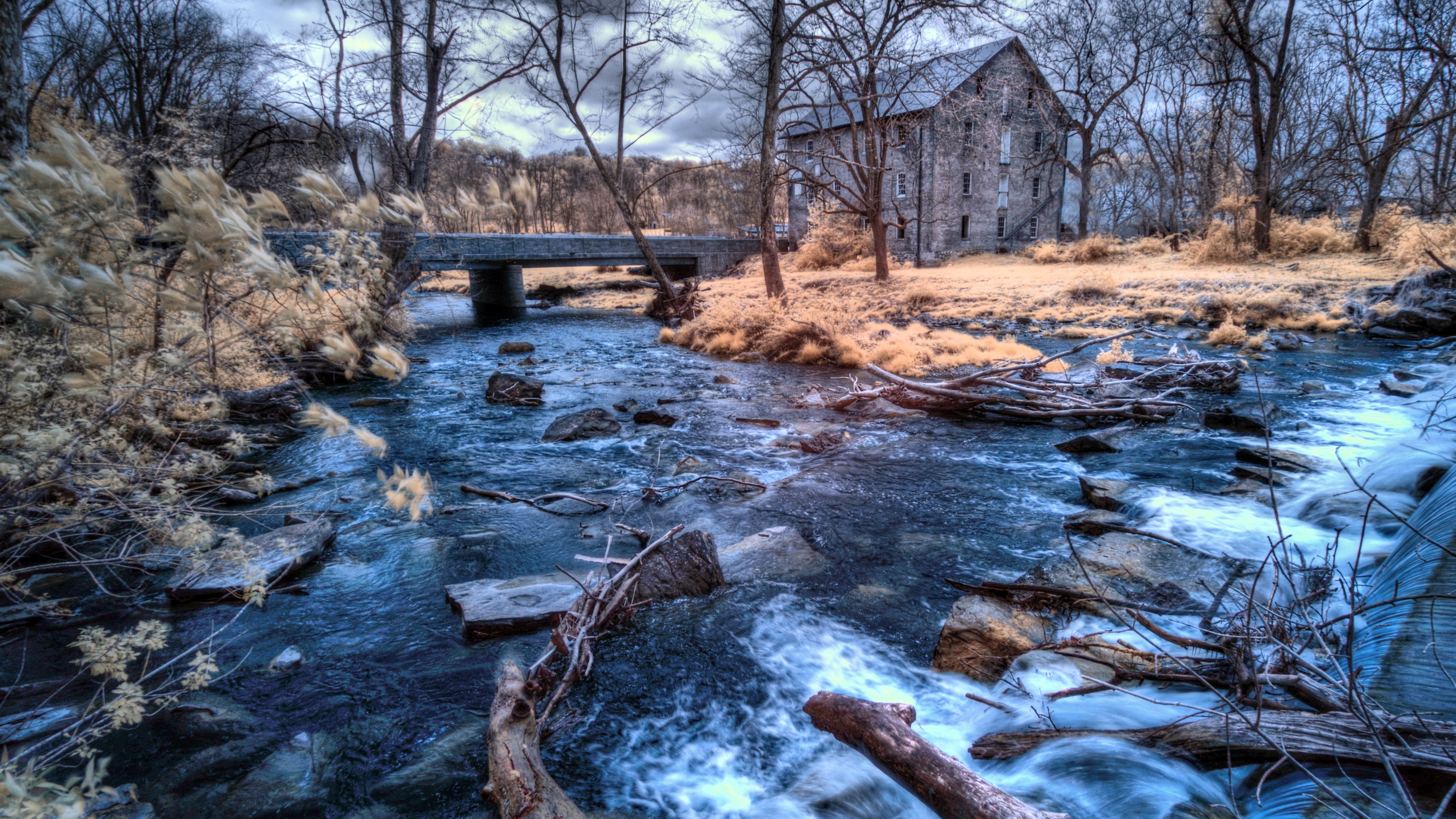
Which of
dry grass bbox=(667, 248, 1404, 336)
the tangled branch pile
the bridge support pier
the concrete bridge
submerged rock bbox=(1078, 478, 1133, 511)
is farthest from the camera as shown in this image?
the bridge support pier

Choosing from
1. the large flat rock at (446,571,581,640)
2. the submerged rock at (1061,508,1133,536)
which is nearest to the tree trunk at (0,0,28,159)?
the large flat rock at (446,571,581,640)

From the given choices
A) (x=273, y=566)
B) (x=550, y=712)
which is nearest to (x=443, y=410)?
(x=273, y=566)

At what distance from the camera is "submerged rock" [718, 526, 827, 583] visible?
14.7 feet

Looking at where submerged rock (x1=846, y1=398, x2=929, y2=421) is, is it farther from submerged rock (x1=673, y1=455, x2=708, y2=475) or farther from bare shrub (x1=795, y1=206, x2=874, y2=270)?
bare shrub (x1=795, y1=206, x2=874, y2=270)

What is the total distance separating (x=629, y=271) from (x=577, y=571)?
109 ft

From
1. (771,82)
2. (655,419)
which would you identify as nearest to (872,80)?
(771,82)

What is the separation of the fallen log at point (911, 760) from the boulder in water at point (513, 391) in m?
7.90

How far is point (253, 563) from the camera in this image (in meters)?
4.39

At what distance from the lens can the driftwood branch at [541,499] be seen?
557 centimetres

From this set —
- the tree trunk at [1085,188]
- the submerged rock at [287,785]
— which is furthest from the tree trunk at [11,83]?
the tree trunk at [1085,188]

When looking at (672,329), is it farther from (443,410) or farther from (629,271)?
(629,271)

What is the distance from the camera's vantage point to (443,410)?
30.9ft

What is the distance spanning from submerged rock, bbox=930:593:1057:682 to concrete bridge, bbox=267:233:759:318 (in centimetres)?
1189

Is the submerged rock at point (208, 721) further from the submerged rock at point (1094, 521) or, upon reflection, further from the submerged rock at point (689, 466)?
the submerged rock at point (1094, 521)
